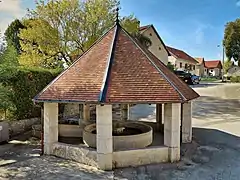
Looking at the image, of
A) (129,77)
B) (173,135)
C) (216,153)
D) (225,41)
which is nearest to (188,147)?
(216,153)

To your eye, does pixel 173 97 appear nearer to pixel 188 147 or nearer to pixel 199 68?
pixel 188 147

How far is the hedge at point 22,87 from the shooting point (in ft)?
49.6

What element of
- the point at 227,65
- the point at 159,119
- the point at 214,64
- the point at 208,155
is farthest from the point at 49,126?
the point at 214,64

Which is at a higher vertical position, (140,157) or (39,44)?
(39,44)

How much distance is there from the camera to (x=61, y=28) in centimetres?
2523

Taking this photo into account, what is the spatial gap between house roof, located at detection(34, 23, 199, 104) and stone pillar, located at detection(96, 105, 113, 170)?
1.92 feet

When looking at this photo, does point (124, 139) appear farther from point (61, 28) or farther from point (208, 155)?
point (61, 28)

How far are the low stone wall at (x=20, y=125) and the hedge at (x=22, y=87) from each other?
0.34 meters

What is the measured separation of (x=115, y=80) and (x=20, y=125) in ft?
26.0

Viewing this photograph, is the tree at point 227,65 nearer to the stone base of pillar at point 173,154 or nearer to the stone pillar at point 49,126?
the stone base of pillar at point 173,154

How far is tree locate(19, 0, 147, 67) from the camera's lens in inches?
952

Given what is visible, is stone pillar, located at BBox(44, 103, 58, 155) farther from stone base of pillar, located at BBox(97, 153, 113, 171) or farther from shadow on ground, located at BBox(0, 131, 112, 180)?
stone base of pillar, located at BBox(97, 153, 113, 171)

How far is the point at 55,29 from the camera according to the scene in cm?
2444

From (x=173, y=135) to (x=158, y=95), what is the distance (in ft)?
5.95
